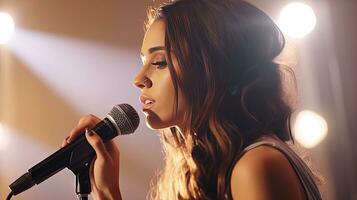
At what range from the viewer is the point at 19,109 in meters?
1.85

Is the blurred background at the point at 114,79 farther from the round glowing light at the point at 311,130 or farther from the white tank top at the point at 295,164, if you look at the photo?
the white tank top at the point at 295,164

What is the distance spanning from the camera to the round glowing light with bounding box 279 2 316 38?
6.23 feet

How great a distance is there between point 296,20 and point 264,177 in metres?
1.39

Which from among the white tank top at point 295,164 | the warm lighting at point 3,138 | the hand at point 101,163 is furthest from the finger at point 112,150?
the warm lighting at point 3,138

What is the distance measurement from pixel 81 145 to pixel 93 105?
985mm

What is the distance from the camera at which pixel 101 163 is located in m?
0.89

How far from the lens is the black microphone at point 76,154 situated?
33.2 inches

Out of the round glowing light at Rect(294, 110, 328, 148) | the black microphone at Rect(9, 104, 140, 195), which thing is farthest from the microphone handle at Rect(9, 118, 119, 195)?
the round glowing light at Rect(294, 110, 328, 148)

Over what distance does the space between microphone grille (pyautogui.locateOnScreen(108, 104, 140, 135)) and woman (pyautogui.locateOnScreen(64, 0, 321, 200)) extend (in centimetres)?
4

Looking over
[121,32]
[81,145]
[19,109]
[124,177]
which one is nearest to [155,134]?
[124,177]

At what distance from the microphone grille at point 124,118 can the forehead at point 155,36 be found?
0.38 feet

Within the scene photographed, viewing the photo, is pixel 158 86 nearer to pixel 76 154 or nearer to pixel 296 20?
pixel 76 154

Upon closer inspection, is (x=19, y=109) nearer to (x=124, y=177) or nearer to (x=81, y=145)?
(x=124, y=177)

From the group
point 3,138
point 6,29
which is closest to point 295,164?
point 3,138
